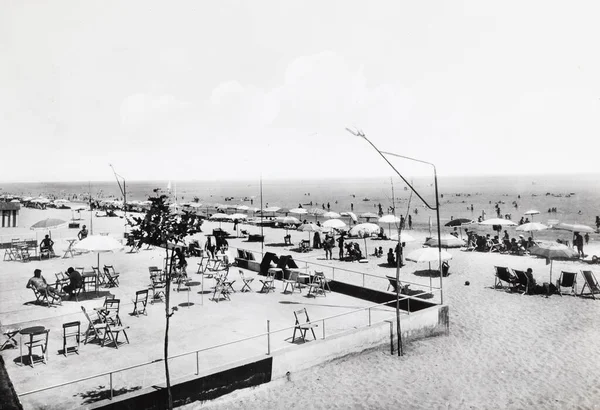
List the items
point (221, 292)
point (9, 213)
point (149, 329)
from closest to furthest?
1. point (149, 329)
2. point (221, 292)
3. point (9, 213)

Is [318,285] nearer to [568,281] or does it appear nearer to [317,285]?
[317,285]

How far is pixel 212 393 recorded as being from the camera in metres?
8.20

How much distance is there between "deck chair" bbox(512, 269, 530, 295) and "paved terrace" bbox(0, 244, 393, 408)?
6.75 meters

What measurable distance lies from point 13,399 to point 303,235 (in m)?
32.4

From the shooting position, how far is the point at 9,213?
3612 cm

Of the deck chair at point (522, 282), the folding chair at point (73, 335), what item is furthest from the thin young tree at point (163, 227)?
the deck chair at point (522, 282)

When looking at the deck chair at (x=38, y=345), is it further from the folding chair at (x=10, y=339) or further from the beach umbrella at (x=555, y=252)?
the beach umbrella at (x=555, y=252)

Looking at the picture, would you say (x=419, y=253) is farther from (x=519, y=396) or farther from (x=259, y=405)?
(x=259, y=405)

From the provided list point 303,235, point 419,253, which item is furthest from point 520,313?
point 303,235

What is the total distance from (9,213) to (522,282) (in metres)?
37.9

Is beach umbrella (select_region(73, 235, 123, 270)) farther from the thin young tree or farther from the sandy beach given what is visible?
the thin young tree

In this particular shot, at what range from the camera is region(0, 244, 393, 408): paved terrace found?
331 inches

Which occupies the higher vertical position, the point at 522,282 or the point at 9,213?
the point at 9,213

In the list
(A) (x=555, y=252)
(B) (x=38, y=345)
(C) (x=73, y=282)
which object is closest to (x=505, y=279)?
(A) (x=555, y=252)
